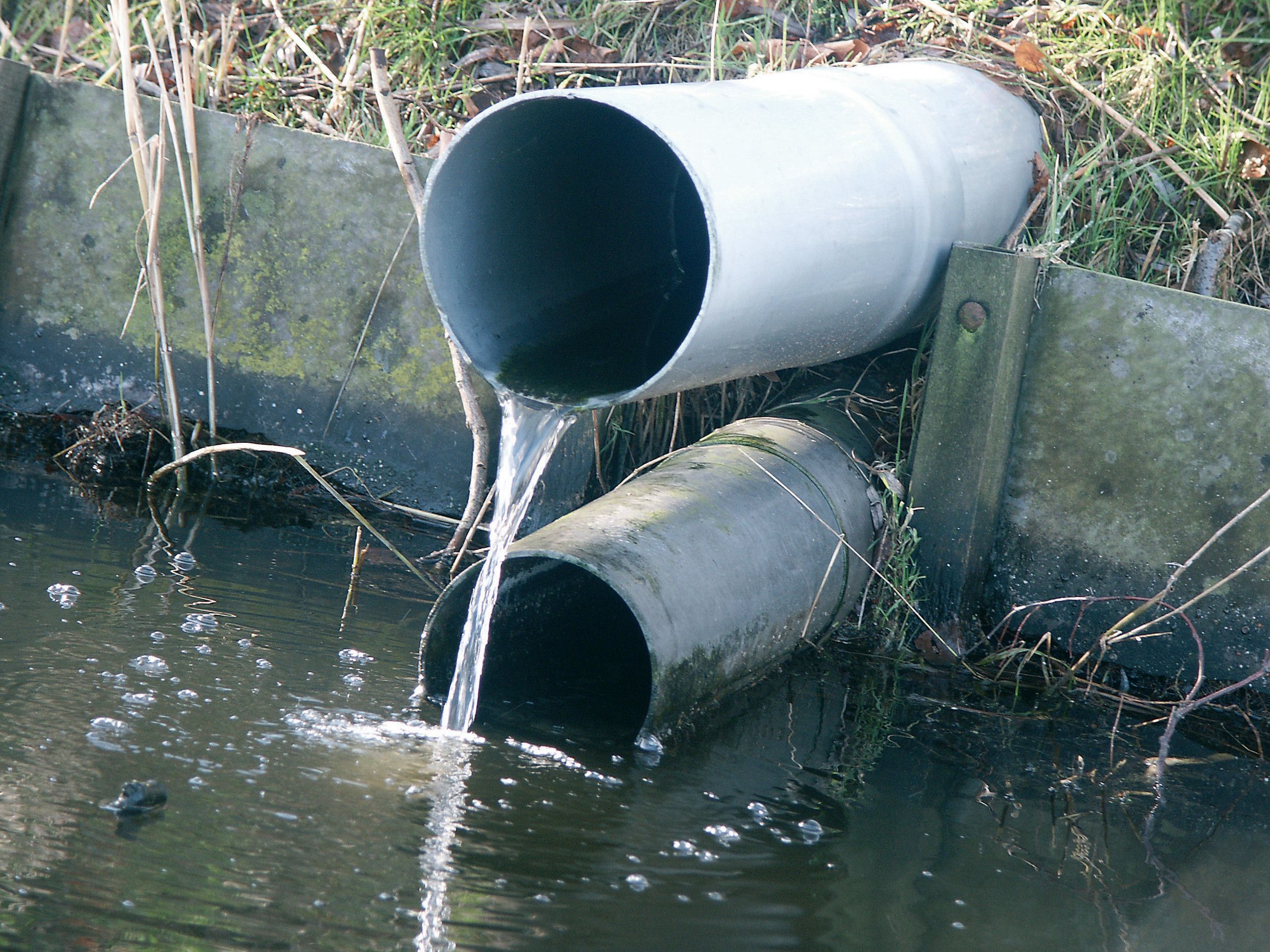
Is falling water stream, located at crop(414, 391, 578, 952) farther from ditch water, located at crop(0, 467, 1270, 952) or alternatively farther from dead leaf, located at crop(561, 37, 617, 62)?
dead leaf, located at crop(561, 37, 617, 62)

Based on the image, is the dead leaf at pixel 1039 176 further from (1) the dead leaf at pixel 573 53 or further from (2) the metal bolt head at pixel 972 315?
(1) the dead leaf at pixel 573 53

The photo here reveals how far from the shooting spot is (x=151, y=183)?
4133 millimetres

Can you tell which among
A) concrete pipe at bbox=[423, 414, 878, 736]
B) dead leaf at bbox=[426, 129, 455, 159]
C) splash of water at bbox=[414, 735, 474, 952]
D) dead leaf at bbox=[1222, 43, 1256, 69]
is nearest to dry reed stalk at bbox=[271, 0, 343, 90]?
dead leaf at bbox=[426, 129, 455, 159]

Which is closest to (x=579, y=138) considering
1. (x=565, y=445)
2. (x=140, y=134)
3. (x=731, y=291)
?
(x=731, y=291)

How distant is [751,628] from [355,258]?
2.08 m

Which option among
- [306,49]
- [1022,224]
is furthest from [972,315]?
[306,49]

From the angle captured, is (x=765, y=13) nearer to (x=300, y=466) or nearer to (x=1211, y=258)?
(x=1211, y=258)

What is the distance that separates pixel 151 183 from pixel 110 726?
2202 mm

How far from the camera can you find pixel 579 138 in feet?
10.6

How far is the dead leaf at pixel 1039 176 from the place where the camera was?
12.9 ft

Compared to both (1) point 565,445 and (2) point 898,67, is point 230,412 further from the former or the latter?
(2) point 898,67

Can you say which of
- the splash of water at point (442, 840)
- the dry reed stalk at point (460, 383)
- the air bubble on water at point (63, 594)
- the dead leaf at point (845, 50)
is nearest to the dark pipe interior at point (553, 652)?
the splash of water at point (442, 840)

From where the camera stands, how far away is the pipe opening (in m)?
2.85

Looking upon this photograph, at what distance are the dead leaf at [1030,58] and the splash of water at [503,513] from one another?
222 centimetres
